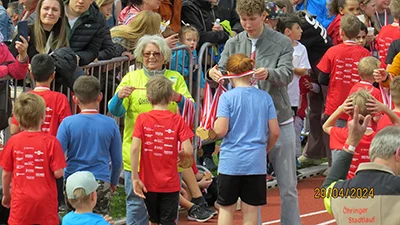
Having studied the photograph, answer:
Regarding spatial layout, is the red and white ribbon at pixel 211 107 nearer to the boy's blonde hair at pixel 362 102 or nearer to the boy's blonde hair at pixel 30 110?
the boy's blonde hair at pixel 362 102

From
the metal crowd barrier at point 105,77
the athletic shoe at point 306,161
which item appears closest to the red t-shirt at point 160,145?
the metal crowd barrier at point 105,77

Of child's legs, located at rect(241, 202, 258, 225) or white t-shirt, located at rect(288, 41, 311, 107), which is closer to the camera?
child's legs, located at rect(241, 202, 258, 225)

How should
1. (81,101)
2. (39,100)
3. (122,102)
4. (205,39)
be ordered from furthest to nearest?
1. (205,39)
2. (122,102)
3. (81,101)
4. (39,100)

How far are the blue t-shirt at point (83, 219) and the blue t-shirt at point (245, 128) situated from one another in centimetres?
205

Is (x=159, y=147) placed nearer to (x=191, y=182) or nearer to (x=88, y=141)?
(x=88, y=141)

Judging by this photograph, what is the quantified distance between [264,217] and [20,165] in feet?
11.7

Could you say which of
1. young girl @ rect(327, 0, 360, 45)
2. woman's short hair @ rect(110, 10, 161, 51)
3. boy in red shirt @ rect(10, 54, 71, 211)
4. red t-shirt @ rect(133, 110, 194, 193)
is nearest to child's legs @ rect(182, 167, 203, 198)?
woman's short hair @ rect(110, 10, 161, 51)

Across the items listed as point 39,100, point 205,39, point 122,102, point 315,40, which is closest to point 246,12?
point 122,102

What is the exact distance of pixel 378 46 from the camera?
13.0m

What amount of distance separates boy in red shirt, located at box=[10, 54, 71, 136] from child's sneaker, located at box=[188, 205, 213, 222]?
228cm

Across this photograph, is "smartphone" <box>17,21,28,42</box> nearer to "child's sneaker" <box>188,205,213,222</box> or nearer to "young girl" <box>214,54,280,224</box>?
"young girl" <box>214,54,280,224</box>

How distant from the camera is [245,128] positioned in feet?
31.1

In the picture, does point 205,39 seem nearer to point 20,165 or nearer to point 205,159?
point 205,159

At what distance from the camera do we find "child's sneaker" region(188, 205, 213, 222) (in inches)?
441
